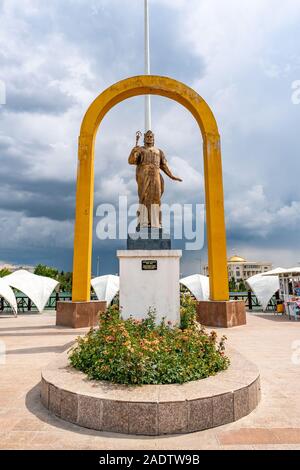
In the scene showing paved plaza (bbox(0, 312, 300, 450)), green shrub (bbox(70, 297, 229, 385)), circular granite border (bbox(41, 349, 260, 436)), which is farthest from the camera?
green shrub (bbox(70, 297, 229, 385))

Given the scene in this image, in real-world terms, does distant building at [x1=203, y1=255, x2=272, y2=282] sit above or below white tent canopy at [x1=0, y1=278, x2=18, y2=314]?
above

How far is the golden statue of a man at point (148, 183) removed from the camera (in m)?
7.63

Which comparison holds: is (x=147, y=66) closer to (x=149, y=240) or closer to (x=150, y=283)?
(x=149, y=240)

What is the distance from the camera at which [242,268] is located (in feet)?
322

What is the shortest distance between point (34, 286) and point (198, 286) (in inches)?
383

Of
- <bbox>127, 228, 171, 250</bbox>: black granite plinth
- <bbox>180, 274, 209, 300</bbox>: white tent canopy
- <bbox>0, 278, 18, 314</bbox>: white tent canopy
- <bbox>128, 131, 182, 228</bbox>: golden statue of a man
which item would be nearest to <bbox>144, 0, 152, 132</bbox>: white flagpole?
<bbox>128, 131, 182, 228</bbox>: golden statue of a man

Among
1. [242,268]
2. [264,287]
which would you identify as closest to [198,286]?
[264,287]

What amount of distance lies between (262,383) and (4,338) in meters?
7.44

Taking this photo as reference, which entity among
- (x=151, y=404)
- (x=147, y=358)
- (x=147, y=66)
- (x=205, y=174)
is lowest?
(x=151, y=404)

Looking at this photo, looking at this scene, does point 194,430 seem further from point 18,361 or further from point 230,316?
point 230,316

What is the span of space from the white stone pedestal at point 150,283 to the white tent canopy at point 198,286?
11.8 m

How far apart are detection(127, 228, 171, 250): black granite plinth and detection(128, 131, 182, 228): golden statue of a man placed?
0.25 m

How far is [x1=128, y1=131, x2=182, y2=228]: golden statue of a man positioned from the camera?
25.0 ft

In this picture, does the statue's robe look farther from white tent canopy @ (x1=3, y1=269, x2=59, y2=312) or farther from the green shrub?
white tent canopy @ (x1=3, y1=269, x2=59, y2=312)
